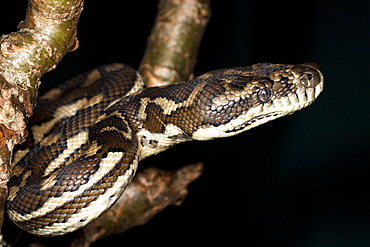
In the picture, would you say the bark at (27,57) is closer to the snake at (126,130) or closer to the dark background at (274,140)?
the snake at (126,130)

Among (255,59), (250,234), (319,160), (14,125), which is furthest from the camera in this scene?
(255,59)

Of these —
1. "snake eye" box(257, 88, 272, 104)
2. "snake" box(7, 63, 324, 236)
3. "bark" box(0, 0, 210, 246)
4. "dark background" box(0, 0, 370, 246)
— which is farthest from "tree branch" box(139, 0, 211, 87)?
"snake eye" box(257, 88, 272, 104)

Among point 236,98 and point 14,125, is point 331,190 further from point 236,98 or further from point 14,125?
point 14,125

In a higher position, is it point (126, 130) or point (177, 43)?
point (177, 43)

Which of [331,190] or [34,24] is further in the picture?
[331,190]

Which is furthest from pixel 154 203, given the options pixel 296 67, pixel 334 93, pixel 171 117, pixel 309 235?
pixel 334 93

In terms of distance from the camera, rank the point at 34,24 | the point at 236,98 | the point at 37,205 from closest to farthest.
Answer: the point at 34,24
the point at 37,205
the point at 236,98

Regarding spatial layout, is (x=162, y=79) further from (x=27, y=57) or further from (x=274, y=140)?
(x=274, y=140)

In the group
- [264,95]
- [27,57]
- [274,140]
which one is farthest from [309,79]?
[274,140]
